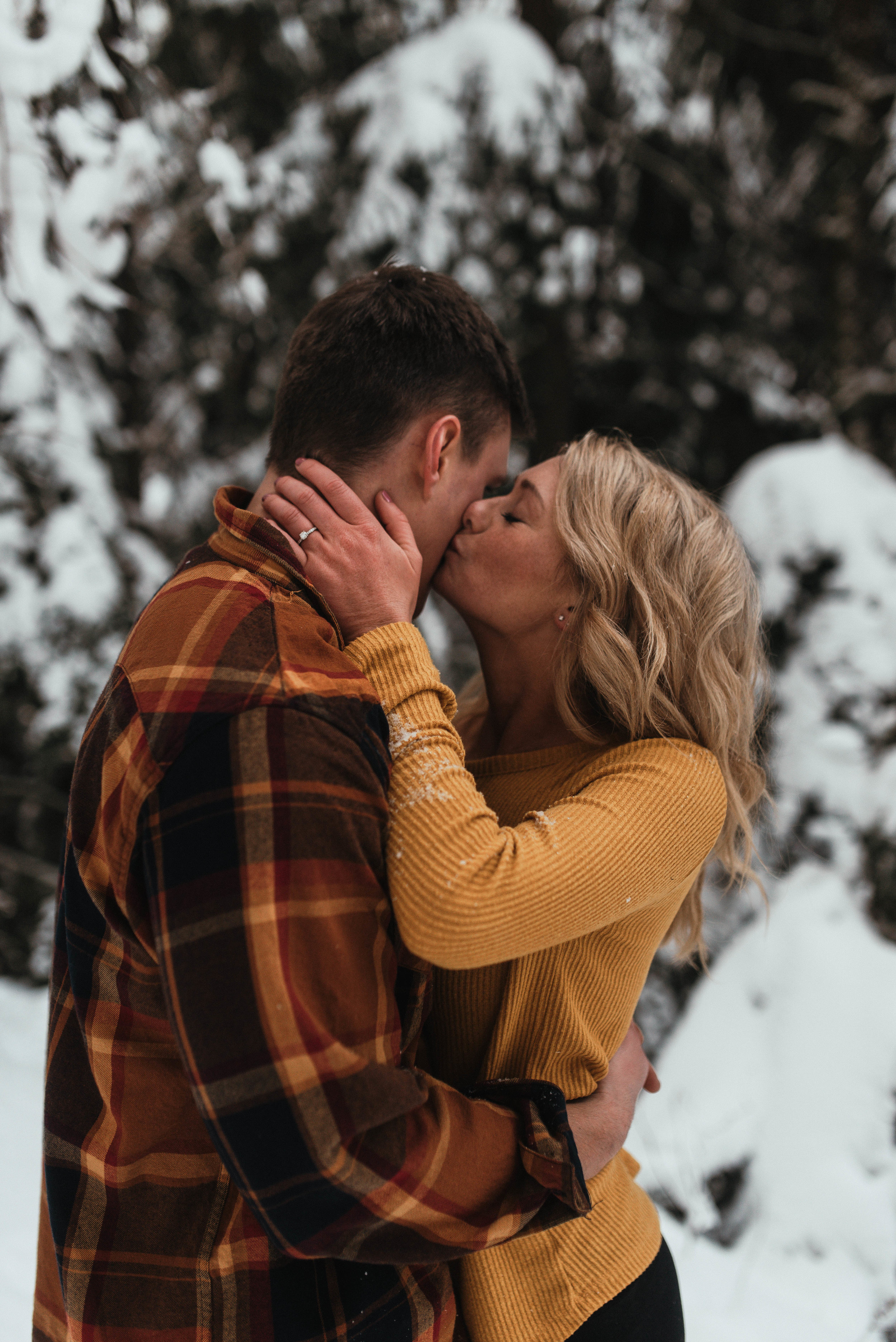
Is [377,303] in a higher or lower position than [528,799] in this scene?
higher

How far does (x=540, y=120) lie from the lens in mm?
3014

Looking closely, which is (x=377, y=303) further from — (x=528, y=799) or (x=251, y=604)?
(x=528, y=799)

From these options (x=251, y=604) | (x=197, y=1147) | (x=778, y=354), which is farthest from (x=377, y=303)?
(x=778, y=354)

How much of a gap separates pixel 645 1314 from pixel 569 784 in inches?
29.6

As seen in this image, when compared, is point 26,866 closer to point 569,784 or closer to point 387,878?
point 569,784

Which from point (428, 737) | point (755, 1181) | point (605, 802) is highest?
point (428, 737)

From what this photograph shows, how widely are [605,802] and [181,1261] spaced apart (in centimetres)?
70

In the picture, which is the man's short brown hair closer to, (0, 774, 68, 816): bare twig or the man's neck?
the man's neck

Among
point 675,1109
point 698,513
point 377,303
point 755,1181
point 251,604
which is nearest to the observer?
point 251,604

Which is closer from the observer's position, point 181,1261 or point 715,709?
point 181,1261

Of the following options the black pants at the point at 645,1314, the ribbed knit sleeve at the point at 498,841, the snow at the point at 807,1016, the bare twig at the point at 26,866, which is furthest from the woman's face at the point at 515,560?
the bare twig at the point at 26,866

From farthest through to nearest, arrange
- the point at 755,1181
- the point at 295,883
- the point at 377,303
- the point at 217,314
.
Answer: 1. the point at 217,314
2. the point at 755,1181
3. the point at 377,303
4. the point at 295,883

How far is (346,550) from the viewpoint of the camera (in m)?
1.12

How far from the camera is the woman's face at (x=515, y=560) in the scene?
1406mm
